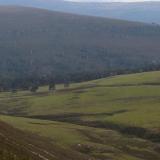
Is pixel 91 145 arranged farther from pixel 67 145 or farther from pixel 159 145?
pixel 159 145

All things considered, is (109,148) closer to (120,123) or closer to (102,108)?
(120,123)

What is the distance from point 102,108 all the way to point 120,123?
88.1ft

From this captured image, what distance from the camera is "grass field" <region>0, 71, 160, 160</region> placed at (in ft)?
367

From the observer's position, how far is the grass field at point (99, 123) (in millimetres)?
111944

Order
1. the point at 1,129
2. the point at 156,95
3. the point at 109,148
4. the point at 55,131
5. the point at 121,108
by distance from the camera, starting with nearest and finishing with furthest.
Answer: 1. the point at 1,129
2. the point at 109,148
3. the point at 55,131
4. the point at 121,108
5. the point at 156,95

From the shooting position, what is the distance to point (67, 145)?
110m

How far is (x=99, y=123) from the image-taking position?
157 meters

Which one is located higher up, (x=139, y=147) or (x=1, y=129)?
(x=1, y=129)

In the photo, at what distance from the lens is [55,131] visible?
128125 millimetres

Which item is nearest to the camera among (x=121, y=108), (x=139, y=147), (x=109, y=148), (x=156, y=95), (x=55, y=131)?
(x=109, y=148)

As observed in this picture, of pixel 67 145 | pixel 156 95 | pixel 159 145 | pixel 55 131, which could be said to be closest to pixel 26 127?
pixel 55 131

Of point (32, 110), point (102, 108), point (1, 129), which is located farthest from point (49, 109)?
point (1, 129)

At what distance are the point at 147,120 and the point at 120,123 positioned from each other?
8127mm

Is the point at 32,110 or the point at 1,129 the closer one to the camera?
the point at 1,129
